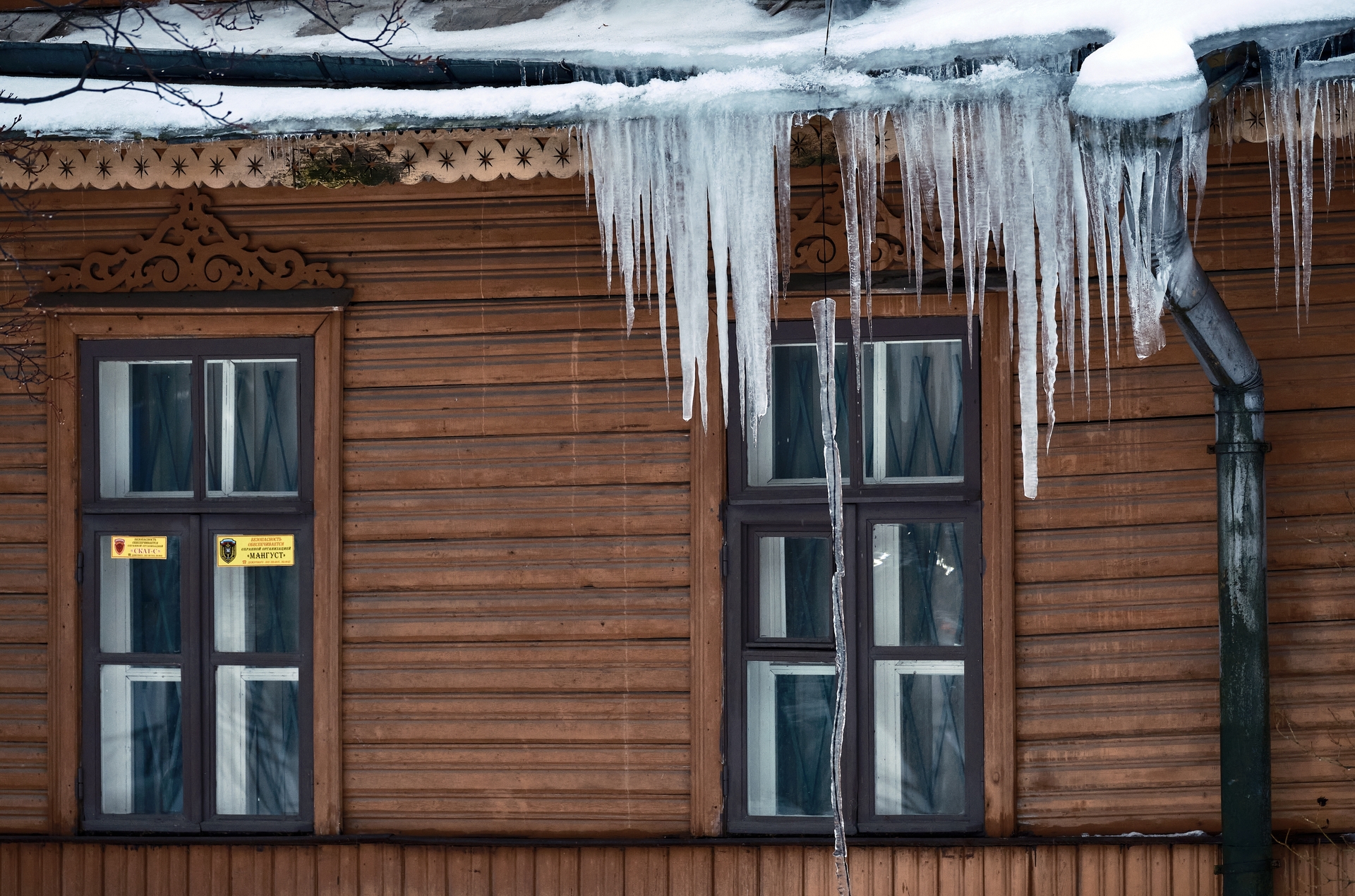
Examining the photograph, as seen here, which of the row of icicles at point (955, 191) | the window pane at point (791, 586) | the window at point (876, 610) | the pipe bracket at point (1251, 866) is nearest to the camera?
the row of icicles at point (955, 191)

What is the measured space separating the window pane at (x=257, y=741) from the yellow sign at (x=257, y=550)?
0.41 metres

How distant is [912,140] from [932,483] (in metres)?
1.32

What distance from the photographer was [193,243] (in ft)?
14.6

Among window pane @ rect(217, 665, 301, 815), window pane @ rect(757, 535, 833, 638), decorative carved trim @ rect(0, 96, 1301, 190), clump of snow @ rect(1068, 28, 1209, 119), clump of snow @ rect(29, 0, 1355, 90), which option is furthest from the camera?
window pane @ rect(217, 665, 301, 815)

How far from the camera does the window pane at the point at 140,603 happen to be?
4.55 meters

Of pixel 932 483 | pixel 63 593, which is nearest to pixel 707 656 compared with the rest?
pixel 932 483

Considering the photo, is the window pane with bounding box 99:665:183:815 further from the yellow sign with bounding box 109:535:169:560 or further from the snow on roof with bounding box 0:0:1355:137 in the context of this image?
the snow on roof with bounding box 0:0:1355:137

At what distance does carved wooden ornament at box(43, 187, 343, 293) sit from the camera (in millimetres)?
4434

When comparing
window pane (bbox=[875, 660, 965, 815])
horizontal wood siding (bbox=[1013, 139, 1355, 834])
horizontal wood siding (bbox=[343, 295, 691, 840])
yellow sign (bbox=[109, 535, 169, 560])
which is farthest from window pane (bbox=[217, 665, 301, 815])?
horizontal wood siding (bbox=[1013, 139, 1355, 834])

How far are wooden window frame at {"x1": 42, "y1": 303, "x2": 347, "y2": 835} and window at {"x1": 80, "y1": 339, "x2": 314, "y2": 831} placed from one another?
43 mm

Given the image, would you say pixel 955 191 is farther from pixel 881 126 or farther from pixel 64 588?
pixel 64 588

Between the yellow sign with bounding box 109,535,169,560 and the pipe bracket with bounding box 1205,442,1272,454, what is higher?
the pipe bracket with bounding box 1205,442,1272,454

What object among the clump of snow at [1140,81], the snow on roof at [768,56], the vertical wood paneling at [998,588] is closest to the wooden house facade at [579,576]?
the vertical wood paneling at [998,588]

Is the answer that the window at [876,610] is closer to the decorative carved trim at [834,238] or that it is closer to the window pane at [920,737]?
the window pane at [920,737]
